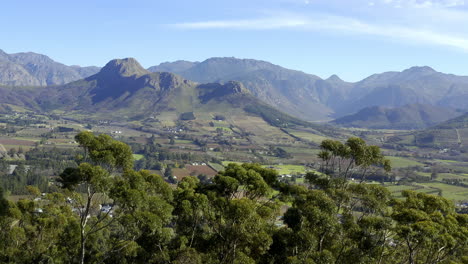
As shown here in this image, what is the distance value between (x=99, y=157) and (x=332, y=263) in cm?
1685

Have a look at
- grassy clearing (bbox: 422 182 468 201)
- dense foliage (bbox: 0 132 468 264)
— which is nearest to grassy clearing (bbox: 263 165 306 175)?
grassy clearing (bbox: 422 182 468 201)

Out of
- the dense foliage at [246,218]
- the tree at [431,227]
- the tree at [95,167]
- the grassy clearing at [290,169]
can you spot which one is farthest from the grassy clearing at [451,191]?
the tree at [95,167]

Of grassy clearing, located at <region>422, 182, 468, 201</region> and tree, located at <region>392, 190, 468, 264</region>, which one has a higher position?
tree, located at <region>392, 190, 468, 264</region>

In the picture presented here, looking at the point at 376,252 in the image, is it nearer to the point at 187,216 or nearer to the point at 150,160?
the point at 187,216

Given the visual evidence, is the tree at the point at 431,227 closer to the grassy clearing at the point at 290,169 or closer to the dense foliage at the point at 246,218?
the dense foliage at the point at 246,218

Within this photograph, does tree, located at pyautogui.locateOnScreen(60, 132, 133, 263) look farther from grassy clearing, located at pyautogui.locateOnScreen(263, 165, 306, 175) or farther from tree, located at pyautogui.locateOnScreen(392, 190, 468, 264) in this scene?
grassy clearing, located at pyautogui.locateOnScreen(263, 165, 306, 175)

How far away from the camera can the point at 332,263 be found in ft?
75.8

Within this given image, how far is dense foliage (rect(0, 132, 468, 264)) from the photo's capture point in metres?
23.0

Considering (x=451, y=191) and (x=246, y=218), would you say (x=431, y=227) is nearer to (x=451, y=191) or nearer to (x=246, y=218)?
(x=246, y=218)

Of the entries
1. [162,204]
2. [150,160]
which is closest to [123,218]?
[162,204]

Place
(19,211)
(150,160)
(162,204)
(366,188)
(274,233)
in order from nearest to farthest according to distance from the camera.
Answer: (162,204)
(366,188)
(274,233)
(19,211)
(150,160)

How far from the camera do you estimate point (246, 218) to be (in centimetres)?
2322

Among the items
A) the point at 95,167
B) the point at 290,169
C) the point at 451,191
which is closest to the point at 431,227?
the point at 95,167

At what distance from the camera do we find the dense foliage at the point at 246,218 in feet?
75.4
